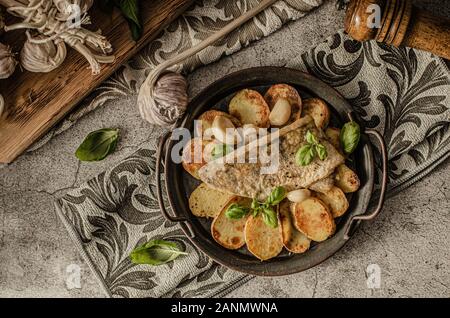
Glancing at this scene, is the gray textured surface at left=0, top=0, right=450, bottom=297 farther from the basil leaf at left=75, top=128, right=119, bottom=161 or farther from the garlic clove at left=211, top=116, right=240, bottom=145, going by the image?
the garlic clove at left=211, top=116, right=240, bottom=145

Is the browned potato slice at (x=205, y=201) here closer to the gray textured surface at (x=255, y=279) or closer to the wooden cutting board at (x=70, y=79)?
the gray textured surface at (x=255, y=279)

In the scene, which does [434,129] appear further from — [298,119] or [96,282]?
[96,282]

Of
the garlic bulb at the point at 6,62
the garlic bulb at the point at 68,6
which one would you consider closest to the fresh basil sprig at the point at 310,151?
the garlic bulb at the point at 68,6

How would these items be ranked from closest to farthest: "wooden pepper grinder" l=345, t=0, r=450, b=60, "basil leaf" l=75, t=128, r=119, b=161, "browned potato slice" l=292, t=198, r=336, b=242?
"wooden pepper grinder" l=345, t=0, r=450, b=60 < "browned potato slice" l=292, t=198, r=336, b=242 < "basil leaf" l=75, t=128, r=119, b=161

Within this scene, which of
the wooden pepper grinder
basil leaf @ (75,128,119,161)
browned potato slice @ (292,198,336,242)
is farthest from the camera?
basil leaf @ (75,128,119,161)

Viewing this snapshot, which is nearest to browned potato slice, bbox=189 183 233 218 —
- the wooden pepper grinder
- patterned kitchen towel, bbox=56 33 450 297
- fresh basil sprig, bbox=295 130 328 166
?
patterned kitchen towel, bbox=56 33 450 297

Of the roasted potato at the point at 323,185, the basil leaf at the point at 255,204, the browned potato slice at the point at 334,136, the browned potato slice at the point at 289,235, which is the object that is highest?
the browned potato slice at the point at 334,136
